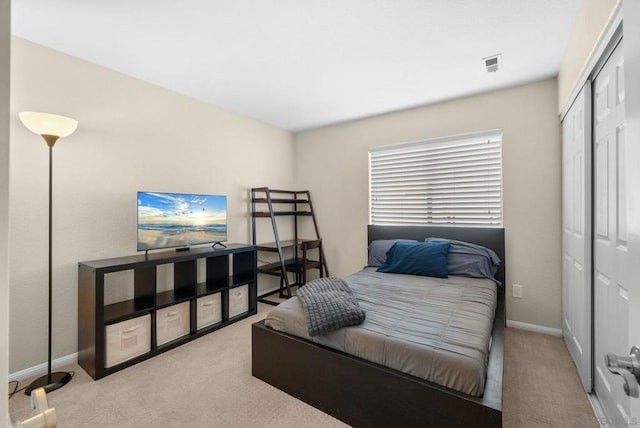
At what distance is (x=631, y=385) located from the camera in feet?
2.03

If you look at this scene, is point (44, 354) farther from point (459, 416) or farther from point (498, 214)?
point (498, 214)

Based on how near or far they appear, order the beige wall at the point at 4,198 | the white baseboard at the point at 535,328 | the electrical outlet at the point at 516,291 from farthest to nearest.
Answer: the electrical outlet at the point at 516,291
the white baseboard at the point at 535,328
the beige wall at the point at 4,198

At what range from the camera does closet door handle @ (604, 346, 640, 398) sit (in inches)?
23.9

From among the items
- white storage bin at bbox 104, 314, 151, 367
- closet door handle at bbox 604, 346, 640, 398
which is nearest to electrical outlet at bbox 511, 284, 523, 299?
closet door handle at bbox 604, 346, 640, 398

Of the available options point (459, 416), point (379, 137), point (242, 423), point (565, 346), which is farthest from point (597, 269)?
point (379, 137)

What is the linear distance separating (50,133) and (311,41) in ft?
6.29

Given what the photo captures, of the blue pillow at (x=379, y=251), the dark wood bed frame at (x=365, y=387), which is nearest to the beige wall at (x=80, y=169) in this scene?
the dark wood bed frame at (x=365, y=387)

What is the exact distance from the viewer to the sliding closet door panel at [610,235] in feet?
4.52

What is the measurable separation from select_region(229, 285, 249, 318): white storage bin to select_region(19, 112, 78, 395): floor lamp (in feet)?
4.38

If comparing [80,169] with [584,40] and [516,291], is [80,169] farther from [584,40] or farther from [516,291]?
[516,291]

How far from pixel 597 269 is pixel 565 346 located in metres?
1.16

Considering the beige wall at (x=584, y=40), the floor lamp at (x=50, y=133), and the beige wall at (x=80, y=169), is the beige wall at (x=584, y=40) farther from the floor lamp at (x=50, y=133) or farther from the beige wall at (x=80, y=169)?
the beige wall at (x=80, y=169)

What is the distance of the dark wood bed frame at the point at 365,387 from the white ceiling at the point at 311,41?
6.87ft

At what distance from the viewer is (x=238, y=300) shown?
→ 315cm
